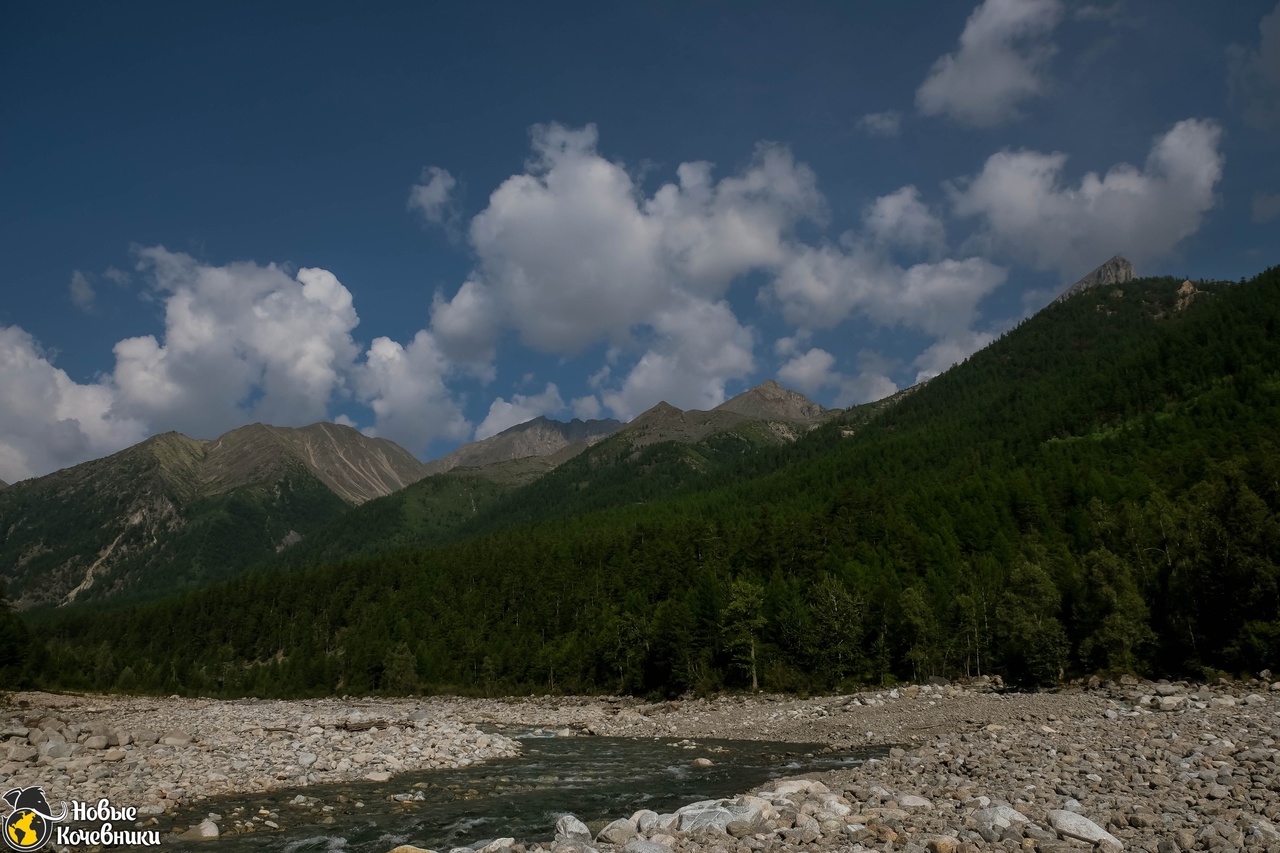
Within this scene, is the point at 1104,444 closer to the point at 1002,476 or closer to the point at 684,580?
the point at 1002,476

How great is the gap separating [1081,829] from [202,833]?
19.9 m

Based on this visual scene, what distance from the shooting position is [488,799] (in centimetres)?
2292

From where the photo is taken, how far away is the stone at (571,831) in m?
14.4

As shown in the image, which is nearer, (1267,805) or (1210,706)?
(1267,805)

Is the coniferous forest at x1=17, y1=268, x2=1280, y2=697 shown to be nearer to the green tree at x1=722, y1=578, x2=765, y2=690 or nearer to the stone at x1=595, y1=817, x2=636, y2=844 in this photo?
the green tree at x1=722, y1=578, x2=765, y2=690

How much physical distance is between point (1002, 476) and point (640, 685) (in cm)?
7776

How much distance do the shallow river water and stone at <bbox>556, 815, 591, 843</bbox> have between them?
2.13 meters

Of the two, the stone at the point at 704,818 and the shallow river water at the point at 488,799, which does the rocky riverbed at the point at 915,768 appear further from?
the shallow river water at the point at 488,799

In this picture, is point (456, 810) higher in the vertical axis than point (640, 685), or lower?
higher

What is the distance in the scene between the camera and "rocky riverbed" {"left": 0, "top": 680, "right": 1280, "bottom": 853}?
38.6 ft

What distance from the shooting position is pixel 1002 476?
115 meters

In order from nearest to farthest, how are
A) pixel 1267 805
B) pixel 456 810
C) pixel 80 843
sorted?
1. pixel 1267 805
2. pixel 80 843
3. pixel 456 810

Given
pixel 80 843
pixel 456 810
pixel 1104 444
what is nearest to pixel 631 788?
pixel 456 810

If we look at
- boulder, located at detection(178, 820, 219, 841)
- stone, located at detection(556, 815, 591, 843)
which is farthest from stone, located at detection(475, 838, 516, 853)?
boulder, located at detection(178, 820, 219, 841)
